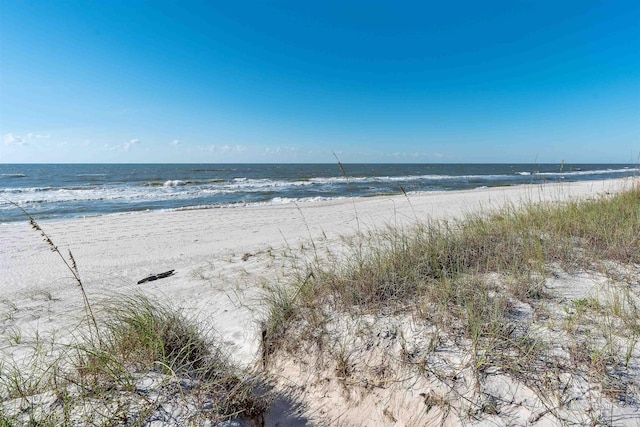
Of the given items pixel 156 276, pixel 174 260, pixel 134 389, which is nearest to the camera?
pixel 134 389

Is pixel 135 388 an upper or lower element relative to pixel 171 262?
upper

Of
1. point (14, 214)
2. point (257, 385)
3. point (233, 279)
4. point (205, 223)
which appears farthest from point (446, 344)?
point (14, 214)

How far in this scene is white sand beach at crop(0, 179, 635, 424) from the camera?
3.29m

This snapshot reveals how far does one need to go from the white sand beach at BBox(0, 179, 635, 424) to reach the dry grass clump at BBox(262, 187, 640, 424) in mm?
645

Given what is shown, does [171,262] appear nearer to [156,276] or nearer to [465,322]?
[156,276]

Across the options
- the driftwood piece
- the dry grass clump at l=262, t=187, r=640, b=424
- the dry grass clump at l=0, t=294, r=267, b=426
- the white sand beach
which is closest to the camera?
the dry grass clump at l=0, t=294, r=267, b=426

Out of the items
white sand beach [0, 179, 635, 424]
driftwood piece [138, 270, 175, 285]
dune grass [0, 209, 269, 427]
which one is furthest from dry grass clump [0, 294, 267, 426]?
driftwood piece [138, 270, 175, 285]

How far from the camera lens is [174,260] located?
19.5ft

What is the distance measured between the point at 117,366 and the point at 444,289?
242 centimetres

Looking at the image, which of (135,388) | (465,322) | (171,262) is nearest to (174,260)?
(171,262)

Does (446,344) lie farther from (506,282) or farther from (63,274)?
(63,274)

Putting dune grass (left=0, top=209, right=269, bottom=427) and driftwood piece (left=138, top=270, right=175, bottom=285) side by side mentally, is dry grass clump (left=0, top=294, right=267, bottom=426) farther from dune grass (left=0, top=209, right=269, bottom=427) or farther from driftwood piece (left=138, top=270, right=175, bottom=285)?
driftwood piece (left=138, top=270, right=175, bottom=285)

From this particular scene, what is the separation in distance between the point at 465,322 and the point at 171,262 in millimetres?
5460

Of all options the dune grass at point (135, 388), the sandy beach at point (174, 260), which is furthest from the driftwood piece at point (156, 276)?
the dune grass at point (135, 388)
